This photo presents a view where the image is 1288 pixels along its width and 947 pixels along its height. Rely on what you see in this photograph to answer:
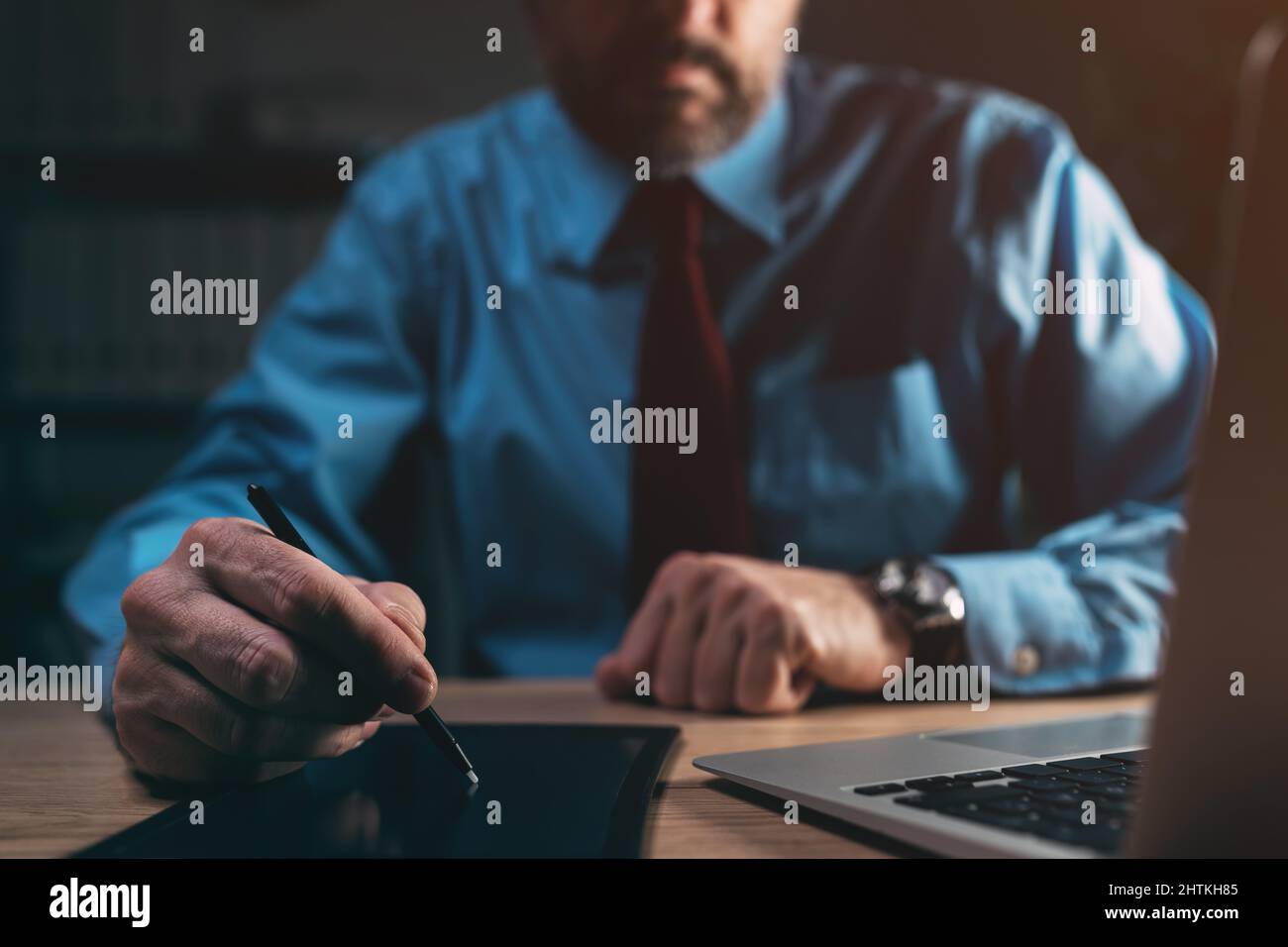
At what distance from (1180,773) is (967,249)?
0.88 metres

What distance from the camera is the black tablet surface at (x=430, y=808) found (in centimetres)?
34

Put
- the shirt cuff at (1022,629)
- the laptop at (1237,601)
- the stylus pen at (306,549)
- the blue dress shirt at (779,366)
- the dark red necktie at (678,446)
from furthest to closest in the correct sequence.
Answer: the blue dress shirt at (779,366) → the dark red necktie at (678,446) → the shirt cuff at (1022,629) → the stylus pen at (306,549) → the laptop at (1237,601)

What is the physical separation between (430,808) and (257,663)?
0.32 ft

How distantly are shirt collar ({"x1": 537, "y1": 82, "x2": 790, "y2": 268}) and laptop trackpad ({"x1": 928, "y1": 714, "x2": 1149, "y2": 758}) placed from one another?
0.65 meters

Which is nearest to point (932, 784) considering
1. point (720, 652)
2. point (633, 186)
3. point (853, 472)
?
point (720, 652)

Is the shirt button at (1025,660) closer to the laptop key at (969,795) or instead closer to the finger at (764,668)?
the finger at (764,668)

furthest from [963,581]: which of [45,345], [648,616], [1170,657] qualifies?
[45,345]

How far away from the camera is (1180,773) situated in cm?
25

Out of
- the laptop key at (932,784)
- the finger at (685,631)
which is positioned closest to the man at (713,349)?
the finger at (685,631)

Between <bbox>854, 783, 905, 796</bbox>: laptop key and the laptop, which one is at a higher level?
the laptop

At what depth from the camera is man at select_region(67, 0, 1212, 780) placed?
36.7 inches

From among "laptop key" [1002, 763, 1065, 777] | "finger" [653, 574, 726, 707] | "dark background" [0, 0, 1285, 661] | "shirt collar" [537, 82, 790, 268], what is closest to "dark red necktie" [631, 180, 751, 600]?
"shirt collar" [537, 82, 790, 268]

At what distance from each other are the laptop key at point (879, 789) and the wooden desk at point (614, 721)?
0.07 feet

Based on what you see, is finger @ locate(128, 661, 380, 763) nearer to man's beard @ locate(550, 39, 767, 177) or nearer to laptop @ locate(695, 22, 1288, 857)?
laptop @ locate(695, 22, 1288, 857)
